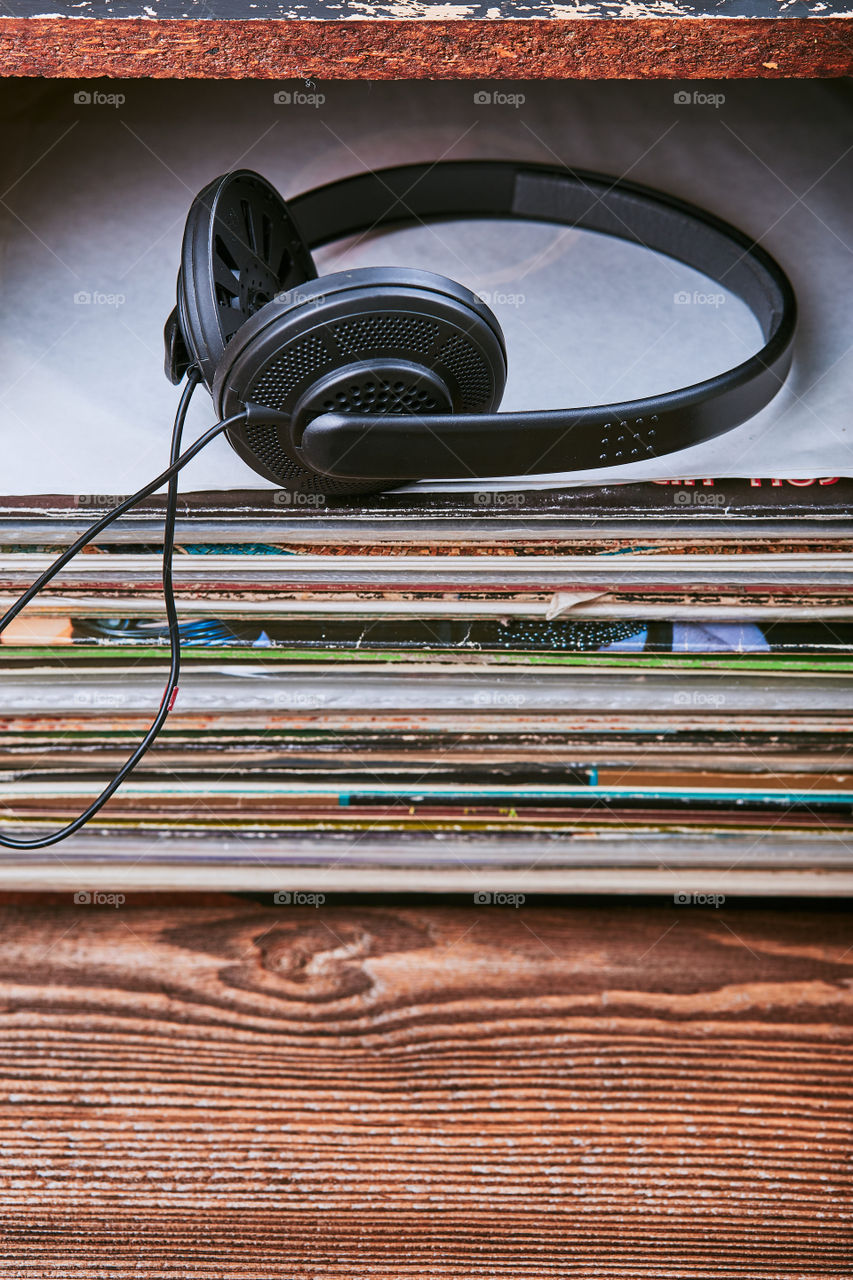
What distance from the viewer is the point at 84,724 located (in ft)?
2.10

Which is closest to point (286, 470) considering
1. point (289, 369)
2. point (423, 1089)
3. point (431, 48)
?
point (289, 369)

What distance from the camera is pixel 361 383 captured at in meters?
0.43

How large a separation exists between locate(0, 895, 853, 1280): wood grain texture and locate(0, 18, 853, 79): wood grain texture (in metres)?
0.59

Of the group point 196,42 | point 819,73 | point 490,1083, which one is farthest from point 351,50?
point 490,1083

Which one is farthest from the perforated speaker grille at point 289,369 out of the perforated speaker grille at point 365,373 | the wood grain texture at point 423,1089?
the wood grain texture at point 423,1089

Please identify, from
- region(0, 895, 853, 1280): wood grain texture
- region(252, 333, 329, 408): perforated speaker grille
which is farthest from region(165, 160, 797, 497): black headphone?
region(0, 895, 853, 1280): wood grain texture

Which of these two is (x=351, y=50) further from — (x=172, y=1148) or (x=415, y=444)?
(x=172, y=1148)

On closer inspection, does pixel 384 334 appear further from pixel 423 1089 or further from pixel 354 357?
pixel 423 1089

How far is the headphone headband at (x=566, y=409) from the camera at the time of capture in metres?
0.43

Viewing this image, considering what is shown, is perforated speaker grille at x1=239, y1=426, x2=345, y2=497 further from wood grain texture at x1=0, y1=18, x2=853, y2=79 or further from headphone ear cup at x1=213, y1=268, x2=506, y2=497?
wood grain texture at x1=0, y1=18, x2=853, y2=79

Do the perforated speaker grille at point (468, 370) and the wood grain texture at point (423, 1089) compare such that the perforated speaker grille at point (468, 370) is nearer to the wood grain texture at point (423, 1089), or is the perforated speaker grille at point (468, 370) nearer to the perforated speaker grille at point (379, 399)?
the perforated speaker grille at point (379, 399)

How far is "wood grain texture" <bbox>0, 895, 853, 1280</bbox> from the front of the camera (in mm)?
626

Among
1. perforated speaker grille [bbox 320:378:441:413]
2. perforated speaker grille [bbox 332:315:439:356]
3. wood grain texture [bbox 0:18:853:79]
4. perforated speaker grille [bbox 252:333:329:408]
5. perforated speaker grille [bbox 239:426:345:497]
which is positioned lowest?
perforated speaker grille [bbox 239:426:345:497]

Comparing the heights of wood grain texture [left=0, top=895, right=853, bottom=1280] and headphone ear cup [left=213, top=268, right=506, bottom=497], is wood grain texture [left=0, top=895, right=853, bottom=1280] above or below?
below
